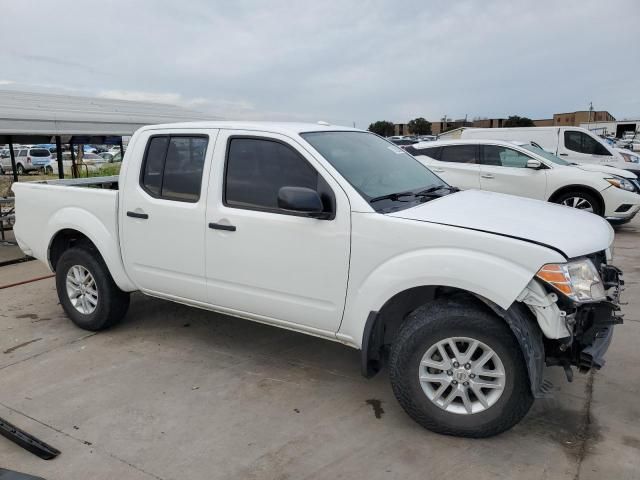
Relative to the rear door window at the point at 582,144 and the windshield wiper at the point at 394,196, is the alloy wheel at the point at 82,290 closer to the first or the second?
the windshield wiper at the point at 394,196

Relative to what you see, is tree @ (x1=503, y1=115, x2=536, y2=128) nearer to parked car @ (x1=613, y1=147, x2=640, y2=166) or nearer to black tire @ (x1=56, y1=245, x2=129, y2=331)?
parked car @ (x1=613, y1=147, x2=640, y2=166)

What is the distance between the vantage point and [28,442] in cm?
310

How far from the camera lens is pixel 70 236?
5.08m

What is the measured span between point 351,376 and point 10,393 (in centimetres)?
245

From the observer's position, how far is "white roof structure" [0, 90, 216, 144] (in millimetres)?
8317

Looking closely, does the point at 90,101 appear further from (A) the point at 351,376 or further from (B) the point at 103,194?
(A) the point at 351,376

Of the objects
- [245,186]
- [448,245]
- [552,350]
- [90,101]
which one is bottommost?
[552,350]

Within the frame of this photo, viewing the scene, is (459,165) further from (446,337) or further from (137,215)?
(446,337)

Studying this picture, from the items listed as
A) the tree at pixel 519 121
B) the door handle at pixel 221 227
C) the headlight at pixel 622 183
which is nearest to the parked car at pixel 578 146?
the headlight at pixel 622 183

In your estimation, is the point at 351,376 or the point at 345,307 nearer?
the point at 345,307

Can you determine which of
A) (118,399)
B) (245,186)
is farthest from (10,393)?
(245,186)

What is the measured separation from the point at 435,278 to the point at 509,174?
25.0ft

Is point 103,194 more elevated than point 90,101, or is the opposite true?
point 90,101

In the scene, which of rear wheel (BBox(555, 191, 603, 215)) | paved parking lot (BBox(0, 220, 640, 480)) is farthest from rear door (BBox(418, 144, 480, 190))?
paved parking lot (BBox(0, 220, 640, 480))
